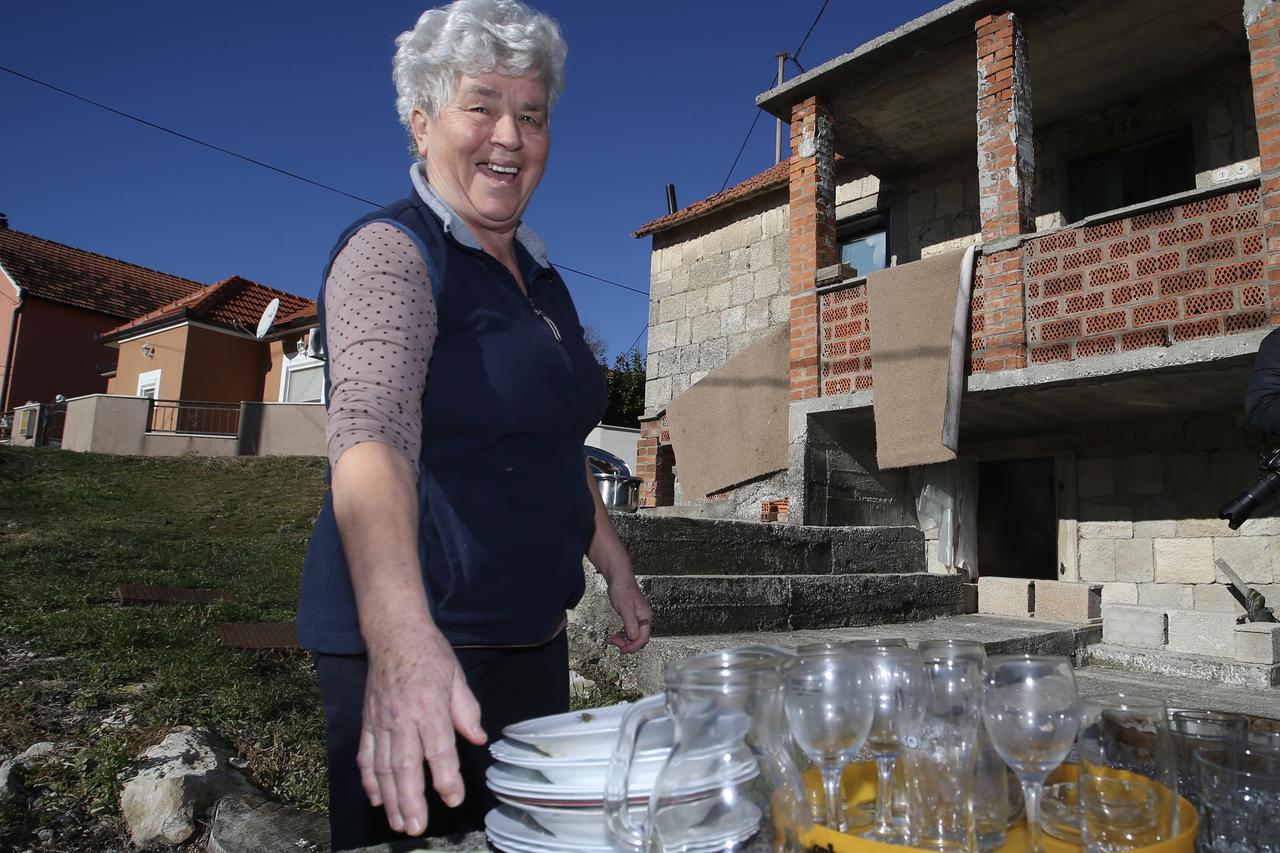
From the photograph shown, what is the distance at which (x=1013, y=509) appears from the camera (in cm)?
861

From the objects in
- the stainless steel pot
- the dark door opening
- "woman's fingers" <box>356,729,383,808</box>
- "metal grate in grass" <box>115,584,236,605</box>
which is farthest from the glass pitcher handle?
the dark door opening

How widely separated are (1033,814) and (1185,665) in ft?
18.1

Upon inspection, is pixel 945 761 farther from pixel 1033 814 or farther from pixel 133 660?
pixel 133 660

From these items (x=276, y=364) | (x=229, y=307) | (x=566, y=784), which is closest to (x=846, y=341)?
(x=566, y=784)

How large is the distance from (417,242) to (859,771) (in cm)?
99

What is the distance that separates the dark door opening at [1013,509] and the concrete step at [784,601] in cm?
261

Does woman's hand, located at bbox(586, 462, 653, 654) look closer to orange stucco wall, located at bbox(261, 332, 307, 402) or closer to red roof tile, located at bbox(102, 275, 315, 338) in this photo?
orange stucco wall, located at bbox(261, 332, 307, 402)

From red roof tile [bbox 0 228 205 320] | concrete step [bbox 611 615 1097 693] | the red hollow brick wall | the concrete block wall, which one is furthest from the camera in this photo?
red roof tile [bbox 0 228 205 320]

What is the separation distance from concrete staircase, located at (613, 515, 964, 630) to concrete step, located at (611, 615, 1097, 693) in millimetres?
89

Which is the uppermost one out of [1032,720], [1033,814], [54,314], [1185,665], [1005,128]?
[54,314]

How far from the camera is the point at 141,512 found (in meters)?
11.4

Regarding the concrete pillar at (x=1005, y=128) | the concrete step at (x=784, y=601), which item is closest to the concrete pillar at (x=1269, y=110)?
the concrete pillar at (x=1005, y=128)

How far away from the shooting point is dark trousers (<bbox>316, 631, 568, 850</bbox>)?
3.96ft

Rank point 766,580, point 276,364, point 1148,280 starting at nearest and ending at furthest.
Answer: point 766,580, point 1148,280, point 276,364
